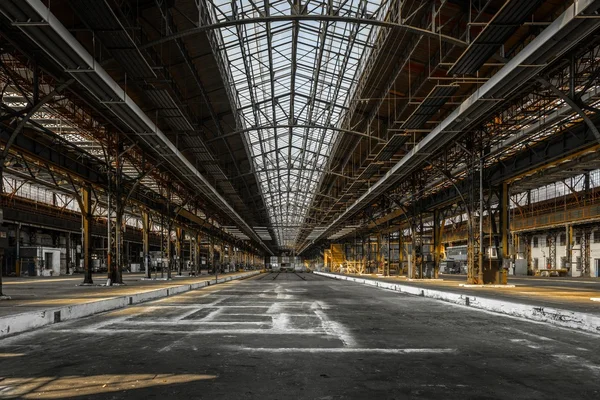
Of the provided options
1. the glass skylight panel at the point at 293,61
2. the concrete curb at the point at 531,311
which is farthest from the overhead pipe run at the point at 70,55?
the concrete curb at the point at 531,311

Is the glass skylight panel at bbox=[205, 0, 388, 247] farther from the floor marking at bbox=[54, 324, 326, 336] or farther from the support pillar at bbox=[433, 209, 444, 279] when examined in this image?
the support pillar at bbox=[433, 209, 444, 279]

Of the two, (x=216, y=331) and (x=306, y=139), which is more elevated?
(x=306, y=139)

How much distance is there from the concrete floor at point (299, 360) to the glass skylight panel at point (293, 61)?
7839 millimetres

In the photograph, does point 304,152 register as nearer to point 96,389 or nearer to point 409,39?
point 409,39

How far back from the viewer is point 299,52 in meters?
23.1

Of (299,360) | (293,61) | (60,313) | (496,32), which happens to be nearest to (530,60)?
(496,32)

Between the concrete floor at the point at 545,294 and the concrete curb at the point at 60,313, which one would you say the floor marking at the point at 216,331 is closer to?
the concrete curb at the point at 60,313

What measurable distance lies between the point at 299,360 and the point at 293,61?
60.0 feet

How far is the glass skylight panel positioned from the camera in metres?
18.7

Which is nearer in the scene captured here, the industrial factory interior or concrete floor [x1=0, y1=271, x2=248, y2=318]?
the industrial factory interior

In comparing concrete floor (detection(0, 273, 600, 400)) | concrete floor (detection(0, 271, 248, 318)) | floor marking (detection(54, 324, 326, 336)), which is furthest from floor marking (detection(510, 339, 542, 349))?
concrete floor (detection(0, 271, 248, 318))

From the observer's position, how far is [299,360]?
731 cm

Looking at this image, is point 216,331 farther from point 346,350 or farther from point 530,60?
point 530,60

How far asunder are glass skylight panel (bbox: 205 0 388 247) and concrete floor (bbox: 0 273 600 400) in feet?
25.7
